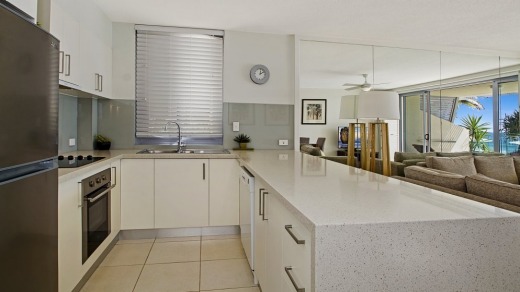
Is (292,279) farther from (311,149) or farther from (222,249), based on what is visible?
(311,149)

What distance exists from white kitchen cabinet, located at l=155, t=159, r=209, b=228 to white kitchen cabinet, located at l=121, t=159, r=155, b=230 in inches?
2.7

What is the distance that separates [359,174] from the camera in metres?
1.74

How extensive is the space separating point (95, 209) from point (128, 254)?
0.65m

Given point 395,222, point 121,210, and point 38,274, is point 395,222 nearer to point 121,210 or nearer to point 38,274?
point 38,274

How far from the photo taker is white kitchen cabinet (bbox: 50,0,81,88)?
2.09 metres

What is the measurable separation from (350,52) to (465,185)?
2.79m

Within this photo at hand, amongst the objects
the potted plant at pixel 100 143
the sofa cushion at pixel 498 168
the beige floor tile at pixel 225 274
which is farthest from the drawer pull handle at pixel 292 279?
the sofa cushion at pixel 498 168

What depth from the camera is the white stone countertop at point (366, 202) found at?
90 centimetres

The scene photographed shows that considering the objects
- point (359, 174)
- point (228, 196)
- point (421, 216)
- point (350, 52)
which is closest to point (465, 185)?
point (359, 174)

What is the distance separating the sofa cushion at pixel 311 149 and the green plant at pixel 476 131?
11.6 feet

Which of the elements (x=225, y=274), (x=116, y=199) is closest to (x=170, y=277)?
(x=225, y=274)

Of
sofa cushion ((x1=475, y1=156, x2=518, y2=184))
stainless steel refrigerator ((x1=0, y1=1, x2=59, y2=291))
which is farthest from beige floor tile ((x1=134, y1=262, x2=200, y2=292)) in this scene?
sofa cushion ((x1=475, y1=156, x2=518, y2=184))

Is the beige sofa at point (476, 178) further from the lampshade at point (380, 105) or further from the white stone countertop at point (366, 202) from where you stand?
the white stone countertop at point (366, 202)

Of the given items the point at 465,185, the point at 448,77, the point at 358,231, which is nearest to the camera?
the point at 358,231
